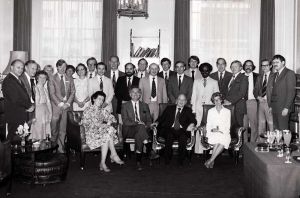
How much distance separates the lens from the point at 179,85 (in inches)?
305

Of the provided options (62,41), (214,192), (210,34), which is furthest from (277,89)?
(62,41)

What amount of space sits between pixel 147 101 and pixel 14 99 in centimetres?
250

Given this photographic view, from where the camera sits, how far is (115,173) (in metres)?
6.21

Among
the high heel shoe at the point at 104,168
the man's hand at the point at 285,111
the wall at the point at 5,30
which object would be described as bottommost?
the high heel shoe at the point at 104,168

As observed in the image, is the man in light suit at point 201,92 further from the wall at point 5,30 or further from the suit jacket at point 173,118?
the wall at point 5,30

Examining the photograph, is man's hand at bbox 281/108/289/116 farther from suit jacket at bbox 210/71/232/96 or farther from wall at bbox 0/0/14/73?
wall at bbox 0/0/14/73

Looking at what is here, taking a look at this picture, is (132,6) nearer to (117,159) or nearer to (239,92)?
(239,92)

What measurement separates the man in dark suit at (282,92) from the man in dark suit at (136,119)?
219 cm

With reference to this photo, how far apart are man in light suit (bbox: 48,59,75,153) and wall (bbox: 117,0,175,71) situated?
2.63 metres

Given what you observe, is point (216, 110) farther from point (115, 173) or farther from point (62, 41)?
point (62, 41)

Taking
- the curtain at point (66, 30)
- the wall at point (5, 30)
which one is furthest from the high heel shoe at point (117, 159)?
the wall at point (5, 30)

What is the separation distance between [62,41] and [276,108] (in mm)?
5728

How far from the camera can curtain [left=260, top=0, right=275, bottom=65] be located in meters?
9.70

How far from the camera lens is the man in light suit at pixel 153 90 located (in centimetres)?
770
